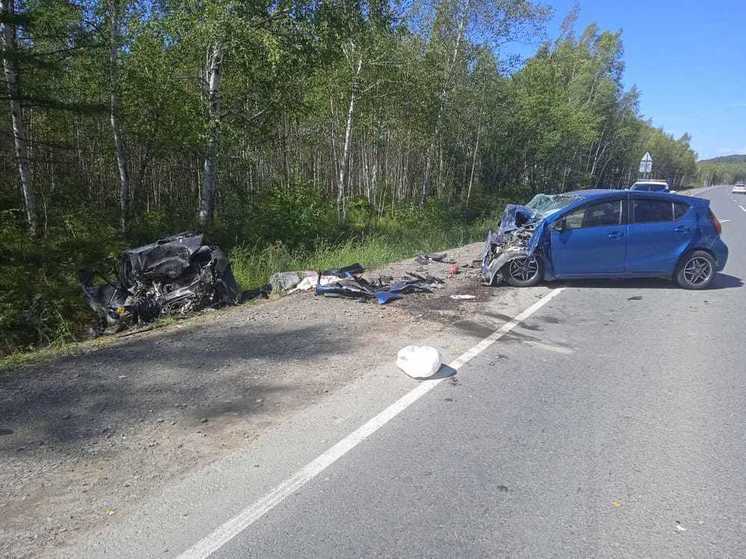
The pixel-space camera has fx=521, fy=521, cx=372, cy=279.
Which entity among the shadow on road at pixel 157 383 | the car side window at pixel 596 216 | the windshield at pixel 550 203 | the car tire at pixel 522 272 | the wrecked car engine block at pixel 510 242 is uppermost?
the windshield at pixel 550 203

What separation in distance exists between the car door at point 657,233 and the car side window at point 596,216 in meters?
0.27

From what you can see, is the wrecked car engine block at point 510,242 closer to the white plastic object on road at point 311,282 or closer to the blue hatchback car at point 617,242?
the blue hatchback car at point 617,242

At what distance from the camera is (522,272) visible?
9125 millimetres

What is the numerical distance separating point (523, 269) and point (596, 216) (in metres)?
1.49

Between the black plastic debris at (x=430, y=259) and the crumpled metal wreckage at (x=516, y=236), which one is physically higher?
the crumpled metal wreckage at (x=516, y=236)

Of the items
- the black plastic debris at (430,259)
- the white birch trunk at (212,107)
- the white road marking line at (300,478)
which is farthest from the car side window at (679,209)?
the white birch trunk at (212,107)

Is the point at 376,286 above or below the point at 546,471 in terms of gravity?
above

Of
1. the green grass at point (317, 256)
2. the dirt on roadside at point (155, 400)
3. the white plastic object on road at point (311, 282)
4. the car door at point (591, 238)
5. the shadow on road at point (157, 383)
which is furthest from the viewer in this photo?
the car door at point (591, 238)

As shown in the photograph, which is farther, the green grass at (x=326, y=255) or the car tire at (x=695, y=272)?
the green grass at (x=326, y=255)

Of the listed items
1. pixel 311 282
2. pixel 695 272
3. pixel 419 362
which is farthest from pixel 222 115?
pixel 695 272

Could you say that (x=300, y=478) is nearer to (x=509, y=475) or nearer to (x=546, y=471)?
(x=509, y=475)

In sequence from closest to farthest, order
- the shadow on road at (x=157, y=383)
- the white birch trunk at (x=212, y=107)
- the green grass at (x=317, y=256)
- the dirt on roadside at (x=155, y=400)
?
the dirt on roadside at (x=155, y=400)
the shadow on road at (x=157, y=383)
the green grass at (x=317, y=256)
the white birch trunk at (x=212, y=107)

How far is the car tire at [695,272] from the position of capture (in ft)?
30.2

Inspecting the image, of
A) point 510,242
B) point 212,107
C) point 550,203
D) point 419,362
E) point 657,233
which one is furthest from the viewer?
point 212,107
